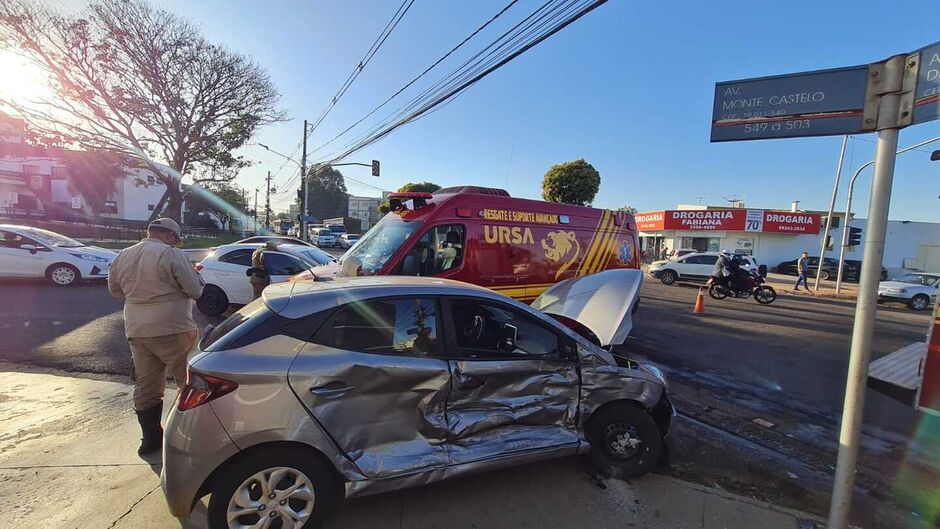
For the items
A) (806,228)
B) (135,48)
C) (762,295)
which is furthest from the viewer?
(806,228)

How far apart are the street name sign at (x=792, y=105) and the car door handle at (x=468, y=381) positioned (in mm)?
2215

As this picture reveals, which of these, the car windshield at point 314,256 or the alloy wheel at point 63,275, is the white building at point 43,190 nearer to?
the alloy wheel at point 63,275

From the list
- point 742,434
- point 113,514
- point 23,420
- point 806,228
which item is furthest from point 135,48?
point 806,228

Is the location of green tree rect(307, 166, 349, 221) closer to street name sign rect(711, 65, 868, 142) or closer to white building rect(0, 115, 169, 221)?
white building rect(0, 115, 169, 221)

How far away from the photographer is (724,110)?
256 centimetres

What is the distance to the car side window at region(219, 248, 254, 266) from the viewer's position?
7943mm

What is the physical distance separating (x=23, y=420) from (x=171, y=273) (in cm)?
214

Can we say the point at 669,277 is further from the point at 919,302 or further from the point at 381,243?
the point at 381,243

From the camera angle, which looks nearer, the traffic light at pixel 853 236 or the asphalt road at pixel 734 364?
the asphalt road at pixel 734 364

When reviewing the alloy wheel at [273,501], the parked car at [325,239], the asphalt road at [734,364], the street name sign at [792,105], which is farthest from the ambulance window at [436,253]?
the parked car at [325,239]

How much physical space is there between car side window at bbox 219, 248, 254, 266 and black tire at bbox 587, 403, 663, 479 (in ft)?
24.5

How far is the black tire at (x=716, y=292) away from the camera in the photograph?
14.0 m

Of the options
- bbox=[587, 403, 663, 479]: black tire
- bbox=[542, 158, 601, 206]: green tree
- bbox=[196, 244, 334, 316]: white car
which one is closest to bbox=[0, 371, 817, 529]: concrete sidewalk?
bbox=[587, 403, 663, 479]: black tire

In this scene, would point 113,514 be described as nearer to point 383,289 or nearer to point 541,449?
point 383,289
